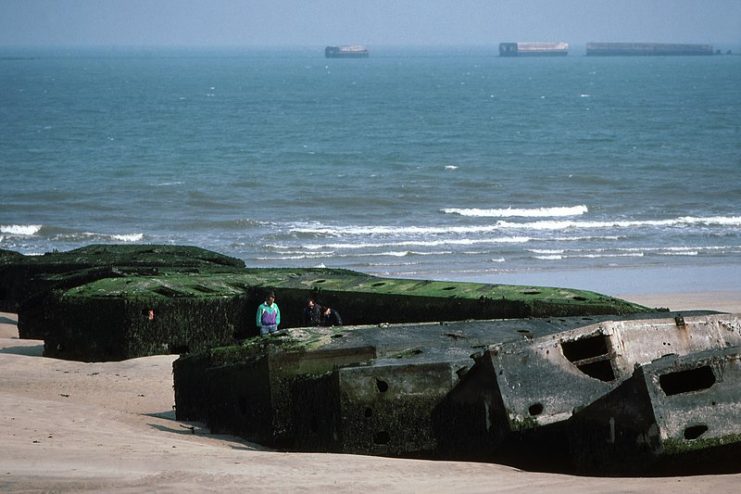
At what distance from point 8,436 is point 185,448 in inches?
69.6

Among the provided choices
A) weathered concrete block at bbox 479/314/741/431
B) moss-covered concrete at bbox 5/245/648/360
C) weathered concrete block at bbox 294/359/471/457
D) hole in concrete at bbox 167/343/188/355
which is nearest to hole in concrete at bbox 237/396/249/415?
weathered concrete block at bbox 294/359/471/457

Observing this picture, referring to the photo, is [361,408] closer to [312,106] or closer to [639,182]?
[639,182]

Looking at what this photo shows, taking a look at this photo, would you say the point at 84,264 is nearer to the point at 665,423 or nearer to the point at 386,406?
the point at 386,406

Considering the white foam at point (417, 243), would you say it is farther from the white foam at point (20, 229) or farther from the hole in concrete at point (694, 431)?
the hole in concrete at point (694, 431)

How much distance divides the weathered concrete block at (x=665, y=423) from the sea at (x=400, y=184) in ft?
54.9

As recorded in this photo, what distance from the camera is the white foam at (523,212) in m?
44.2

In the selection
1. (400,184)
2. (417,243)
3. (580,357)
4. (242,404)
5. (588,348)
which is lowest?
(400,184)

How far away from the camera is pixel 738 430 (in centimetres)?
1186

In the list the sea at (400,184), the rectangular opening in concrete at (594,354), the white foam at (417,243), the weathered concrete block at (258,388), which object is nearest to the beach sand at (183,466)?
the weathered concrete block at (258,388)

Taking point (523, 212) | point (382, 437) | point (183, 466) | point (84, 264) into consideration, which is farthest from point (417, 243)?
point (183, 466)

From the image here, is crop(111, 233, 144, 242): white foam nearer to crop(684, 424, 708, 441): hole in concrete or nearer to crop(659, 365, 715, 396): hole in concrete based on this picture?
crop(659, 365, 715, 396): hole in concrete

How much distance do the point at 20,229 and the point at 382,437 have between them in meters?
29.7

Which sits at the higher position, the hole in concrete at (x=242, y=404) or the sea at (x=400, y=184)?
the hole in concrete at (x=242, y=404)

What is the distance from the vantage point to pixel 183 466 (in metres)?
11.5
